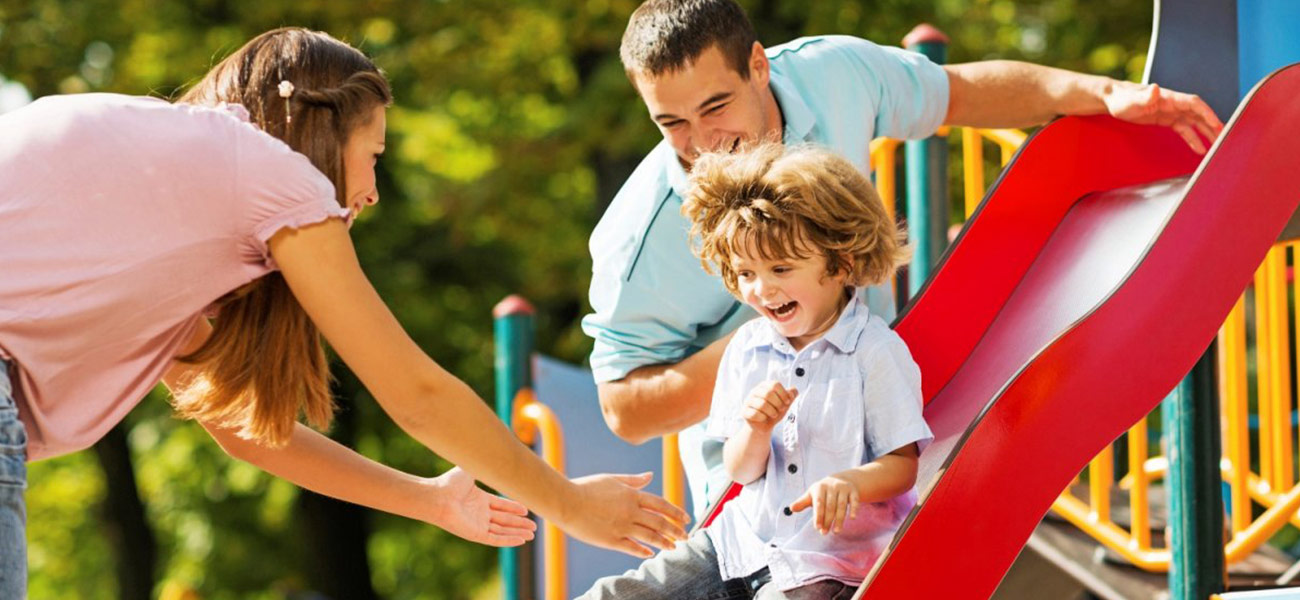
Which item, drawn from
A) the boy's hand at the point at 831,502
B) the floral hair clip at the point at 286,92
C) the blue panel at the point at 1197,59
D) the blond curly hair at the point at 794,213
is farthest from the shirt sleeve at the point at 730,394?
the blue panel at the point at 1197,59

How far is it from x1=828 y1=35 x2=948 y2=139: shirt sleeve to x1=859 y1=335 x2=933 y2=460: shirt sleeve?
3.92 ft

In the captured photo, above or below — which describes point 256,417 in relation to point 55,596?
above

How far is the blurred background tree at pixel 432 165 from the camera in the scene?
33.8 ft

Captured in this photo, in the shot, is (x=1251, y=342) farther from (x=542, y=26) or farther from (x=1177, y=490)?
(x=1177, y=490)

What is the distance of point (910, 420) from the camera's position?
9.11 feet

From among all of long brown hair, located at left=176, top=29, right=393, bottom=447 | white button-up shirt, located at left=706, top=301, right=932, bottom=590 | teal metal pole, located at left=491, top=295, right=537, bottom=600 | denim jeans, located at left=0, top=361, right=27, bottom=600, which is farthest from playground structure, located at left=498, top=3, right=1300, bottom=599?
teal metal pole, located at left=491, top=295, right=537, bottom=600

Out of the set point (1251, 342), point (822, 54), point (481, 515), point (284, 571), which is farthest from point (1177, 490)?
point (284, 571)

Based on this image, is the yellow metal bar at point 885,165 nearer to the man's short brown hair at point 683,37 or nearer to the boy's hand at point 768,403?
the man's short brown hair at point 683,37

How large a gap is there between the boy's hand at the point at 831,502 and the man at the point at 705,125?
81 centimetres

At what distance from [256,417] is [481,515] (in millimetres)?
499

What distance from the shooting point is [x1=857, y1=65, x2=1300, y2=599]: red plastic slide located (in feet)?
9.11


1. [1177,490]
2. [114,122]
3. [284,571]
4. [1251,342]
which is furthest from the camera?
[284,571]

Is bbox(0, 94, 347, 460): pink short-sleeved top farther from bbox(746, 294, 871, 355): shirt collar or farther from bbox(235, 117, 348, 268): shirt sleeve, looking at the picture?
bbox(746, 294, 871, 355): shirt collar

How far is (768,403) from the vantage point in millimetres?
2717
